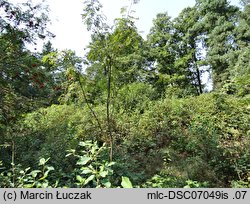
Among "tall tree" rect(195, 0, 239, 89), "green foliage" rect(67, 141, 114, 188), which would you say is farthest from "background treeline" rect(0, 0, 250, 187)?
"tall tree" rect(195, 0, 239, 89)

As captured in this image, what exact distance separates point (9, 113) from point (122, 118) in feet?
11.8

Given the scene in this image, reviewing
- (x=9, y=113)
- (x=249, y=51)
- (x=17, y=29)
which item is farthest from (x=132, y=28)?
(x=249, y=51)

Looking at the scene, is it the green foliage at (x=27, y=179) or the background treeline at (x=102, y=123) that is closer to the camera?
the green foliage at (x=27, y=179)

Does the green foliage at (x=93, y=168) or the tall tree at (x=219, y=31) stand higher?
the tall tree at (x=219, y=31)

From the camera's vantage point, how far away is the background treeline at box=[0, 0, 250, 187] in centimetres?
396

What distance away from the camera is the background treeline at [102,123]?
3965 mm

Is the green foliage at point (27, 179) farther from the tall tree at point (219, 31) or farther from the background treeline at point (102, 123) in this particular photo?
the tall tree at point (219, 31)

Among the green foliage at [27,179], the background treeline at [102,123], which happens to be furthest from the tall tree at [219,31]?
the green foliage at [27,179]

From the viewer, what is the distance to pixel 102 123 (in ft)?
22.0

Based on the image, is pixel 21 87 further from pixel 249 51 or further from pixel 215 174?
pixel 249 51

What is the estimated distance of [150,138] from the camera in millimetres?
6512

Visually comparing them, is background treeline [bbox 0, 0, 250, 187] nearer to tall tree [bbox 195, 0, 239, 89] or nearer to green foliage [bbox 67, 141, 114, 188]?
green foliage [bbox 67, 141, 114, 188]

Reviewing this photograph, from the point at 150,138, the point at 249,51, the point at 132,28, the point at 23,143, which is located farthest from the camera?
the point at 249,51

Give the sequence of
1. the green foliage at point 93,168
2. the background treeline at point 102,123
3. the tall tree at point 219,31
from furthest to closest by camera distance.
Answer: the tall tree at point 219,31 → the background treeline at point 102,123 → the green foliage at point 93,168
